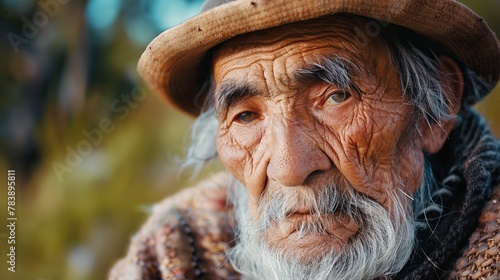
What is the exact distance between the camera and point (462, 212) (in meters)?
1.99

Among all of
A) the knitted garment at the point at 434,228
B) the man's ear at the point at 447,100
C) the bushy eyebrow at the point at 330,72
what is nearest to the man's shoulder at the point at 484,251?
the knitted garment at the point at 434,228

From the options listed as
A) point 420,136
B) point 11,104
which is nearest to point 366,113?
point 420,136

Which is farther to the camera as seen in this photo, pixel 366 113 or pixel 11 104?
pixel 11 104

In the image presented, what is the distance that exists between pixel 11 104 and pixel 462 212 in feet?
10.5

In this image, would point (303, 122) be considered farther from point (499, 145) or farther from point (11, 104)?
point (11, 104)

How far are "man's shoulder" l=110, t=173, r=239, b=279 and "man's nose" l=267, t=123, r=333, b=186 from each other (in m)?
0.65

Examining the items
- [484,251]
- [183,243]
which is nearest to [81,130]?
[183,243]

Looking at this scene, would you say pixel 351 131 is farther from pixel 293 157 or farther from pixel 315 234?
pixel 315 234

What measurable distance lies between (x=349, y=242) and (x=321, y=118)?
412 millimetres

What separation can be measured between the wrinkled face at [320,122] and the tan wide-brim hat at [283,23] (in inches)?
4.9

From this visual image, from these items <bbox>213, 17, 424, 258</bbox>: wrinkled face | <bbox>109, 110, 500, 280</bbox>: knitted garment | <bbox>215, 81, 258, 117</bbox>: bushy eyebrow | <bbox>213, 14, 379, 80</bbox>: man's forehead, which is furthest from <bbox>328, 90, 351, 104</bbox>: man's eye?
<bbox>109, 110, 500, 280</bbox>: knitted garment

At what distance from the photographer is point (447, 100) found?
2.19 m

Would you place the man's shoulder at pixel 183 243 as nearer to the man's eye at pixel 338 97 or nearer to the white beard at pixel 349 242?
the white beard at pixel 349 242

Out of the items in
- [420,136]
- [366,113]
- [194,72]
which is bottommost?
[420,136]
